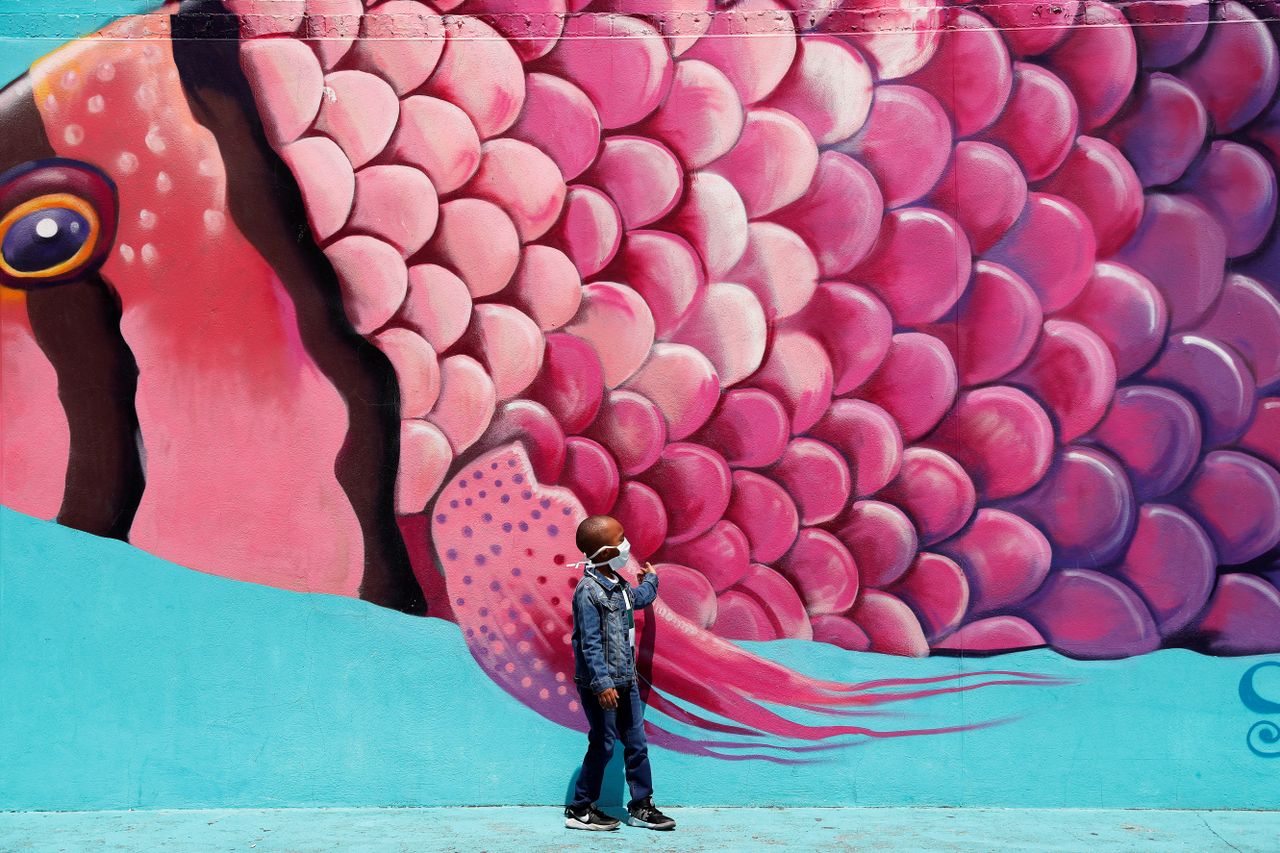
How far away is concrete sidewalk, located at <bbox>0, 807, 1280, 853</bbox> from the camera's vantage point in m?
5.79

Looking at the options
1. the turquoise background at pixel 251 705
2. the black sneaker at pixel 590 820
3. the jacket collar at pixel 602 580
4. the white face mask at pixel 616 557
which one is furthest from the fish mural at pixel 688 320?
the black sneaker at pixel 590 820

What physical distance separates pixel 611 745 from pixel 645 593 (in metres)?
0.78

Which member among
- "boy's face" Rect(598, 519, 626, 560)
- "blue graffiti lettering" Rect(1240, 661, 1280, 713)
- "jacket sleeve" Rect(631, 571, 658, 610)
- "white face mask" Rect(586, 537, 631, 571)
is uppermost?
"boy's face" Rect(598, 519, 626, 560)

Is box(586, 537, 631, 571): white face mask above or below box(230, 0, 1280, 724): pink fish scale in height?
below

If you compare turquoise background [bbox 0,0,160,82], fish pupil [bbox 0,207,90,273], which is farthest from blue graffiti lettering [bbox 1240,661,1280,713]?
turquoise background [bbox 0,0,160,82]

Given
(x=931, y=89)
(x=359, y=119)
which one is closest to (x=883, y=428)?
(x=931, y=89)

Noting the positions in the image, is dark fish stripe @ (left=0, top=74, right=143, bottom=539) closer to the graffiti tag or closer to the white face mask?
the white face mask

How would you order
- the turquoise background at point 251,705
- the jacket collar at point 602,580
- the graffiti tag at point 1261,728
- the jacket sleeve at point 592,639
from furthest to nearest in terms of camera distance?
the turquoise background at point 251,705
the graffiti tag at point 1261,728
the jacket collar at point 602,580
the jacket sleeve at point 592,639

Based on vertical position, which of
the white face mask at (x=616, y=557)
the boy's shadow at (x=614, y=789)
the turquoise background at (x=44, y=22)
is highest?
the turquoise background at (x=44, y=22)

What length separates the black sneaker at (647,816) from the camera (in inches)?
239

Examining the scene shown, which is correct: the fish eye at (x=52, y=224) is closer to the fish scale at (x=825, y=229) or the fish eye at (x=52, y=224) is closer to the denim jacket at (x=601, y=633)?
the fish scale at (x=825, y=229)

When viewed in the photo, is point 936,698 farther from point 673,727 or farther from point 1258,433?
point 1258,433

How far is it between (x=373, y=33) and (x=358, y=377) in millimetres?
1837

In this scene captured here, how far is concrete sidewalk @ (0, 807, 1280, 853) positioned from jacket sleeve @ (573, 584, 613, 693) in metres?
0.75
